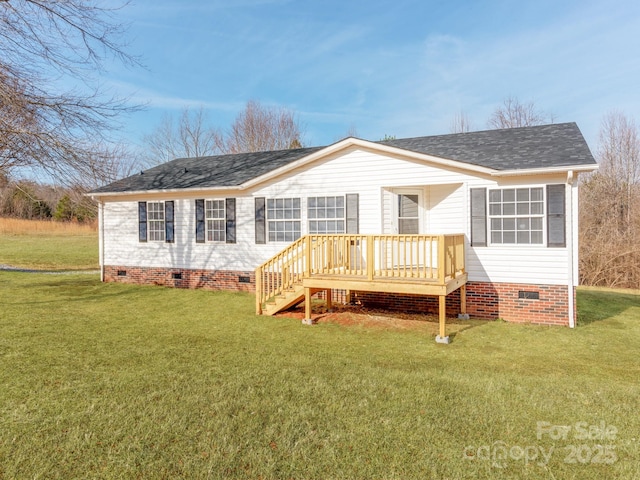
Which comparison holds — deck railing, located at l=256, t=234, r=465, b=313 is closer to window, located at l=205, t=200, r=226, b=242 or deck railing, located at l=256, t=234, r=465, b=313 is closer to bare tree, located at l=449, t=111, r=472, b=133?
window, located at l=205, t=200, r=226, b=242

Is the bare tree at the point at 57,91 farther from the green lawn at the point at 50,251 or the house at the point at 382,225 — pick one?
the green lawn at the point at 50,251

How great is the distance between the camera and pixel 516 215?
27.1 feet

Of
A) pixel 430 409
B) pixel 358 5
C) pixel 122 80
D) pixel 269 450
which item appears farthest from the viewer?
pixel 358 5

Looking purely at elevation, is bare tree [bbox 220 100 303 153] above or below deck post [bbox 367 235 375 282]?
above

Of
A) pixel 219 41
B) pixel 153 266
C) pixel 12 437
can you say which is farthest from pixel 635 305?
pixel 219 41

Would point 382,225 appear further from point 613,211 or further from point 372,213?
point 613,211

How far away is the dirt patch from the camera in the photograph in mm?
7746

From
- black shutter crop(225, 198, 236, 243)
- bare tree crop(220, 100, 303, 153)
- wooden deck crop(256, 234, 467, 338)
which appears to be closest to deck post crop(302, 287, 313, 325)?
wooden deck crop(256, 234, 467, 338)

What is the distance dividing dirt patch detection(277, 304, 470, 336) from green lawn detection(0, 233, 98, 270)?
1370cm

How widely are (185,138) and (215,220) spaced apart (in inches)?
826

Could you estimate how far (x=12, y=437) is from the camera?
3354mm

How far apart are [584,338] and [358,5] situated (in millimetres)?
13664

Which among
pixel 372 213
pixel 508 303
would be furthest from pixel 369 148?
pixel 508 303

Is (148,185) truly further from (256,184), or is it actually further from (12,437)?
(12,437)
